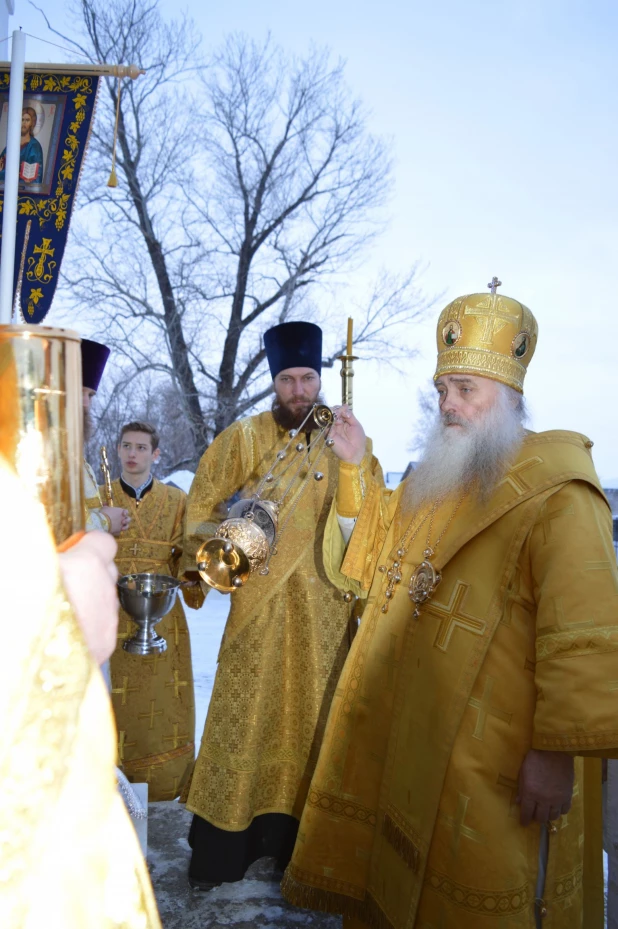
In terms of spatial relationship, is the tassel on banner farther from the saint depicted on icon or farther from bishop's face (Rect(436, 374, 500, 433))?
bishop's face (Rect(436, 374, 500, 433))

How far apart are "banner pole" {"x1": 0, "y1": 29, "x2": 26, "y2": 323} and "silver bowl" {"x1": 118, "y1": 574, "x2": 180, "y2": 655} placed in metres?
1.42

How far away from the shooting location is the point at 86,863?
72 cm

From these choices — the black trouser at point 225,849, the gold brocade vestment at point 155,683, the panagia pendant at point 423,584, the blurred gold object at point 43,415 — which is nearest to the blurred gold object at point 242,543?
the panagia pendant at point 423,584

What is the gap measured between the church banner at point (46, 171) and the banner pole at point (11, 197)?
79 centimetres

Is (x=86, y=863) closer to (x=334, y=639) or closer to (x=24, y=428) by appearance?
(x=24, y=428)

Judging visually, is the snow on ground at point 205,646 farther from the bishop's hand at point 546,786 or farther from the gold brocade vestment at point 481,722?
the bishop's hand at point 546,786

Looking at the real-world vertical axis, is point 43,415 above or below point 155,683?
above

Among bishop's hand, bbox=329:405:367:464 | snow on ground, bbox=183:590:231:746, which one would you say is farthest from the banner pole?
snow on ground, bbox=183:590:231:746

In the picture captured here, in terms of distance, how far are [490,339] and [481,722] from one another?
3.75 ft

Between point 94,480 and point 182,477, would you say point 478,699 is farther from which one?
point 182,477

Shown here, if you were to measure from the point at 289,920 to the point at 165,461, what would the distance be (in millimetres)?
10734

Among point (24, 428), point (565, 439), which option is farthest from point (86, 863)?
point (565, 439)

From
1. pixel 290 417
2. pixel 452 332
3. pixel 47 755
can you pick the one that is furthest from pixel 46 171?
pixel 47 755

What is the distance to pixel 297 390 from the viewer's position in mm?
3412
